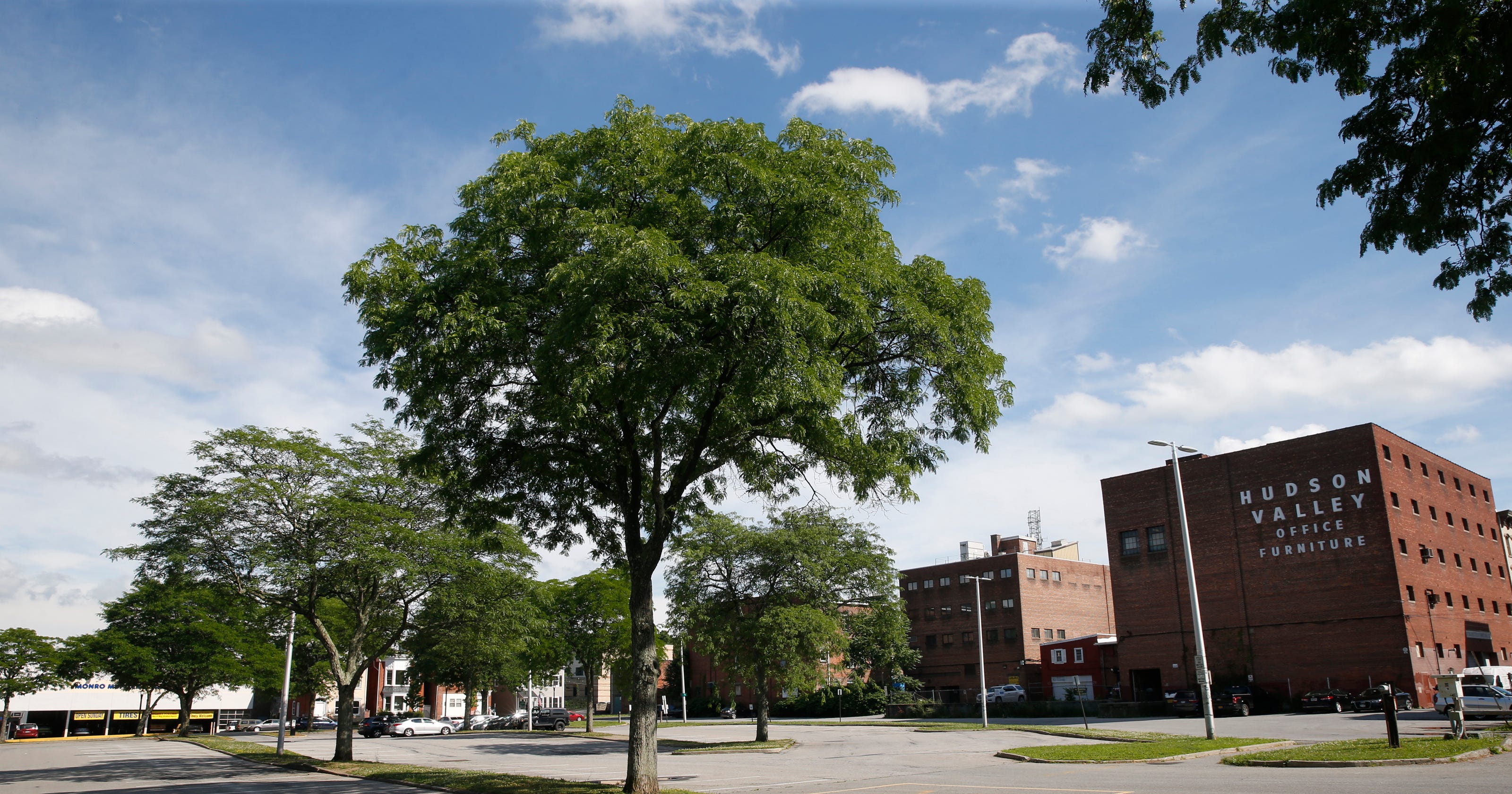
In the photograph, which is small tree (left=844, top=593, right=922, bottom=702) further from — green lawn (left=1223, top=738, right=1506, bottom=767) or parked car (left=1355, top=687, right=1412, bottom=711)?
parked car (left=1355, top=687, right=1412, bottom=711)

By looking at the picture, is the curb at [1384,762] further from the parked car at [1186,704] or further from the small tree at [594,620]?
the small tree at [594,620]

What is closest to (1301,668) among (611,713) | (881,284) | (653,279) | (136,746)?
(881,284)

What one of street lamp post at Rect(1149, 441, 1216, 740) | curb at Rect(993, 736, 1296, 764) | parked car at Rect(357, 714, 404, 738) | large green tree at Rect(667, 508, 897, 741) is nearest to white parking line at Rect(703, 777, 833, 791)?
curb at Rect(993, 736, 1296, 764)

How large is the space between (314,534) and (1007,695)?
5344 centimetres

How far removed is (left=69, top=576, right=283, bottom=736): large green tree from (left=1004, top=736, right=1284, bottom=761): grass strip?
2002 inches

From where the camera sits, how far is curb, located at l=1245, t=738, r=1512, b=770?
17.9 meters

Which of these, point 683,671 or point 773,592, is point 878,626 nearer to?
point 773,592

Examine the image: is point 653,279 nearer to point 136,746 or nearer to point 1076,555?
point 136,746

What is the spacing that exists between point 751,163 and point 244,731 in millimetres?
82381

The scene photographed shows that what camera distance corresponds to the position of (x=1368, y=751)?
20.1m

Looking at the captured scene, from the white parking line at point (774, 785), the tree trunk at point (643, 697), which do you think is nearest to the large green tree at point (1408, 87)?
the tree trunk at point (643, 697)

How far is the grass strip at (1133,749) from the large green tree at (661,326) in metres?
11.7

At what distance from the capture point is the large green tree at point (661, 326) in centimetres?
1271

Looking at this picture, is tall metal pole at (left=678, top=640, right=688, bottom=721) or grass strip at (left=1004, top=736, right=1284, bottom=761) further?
tall metal pole at (left=678, top=640, right=688, bottom=721)
